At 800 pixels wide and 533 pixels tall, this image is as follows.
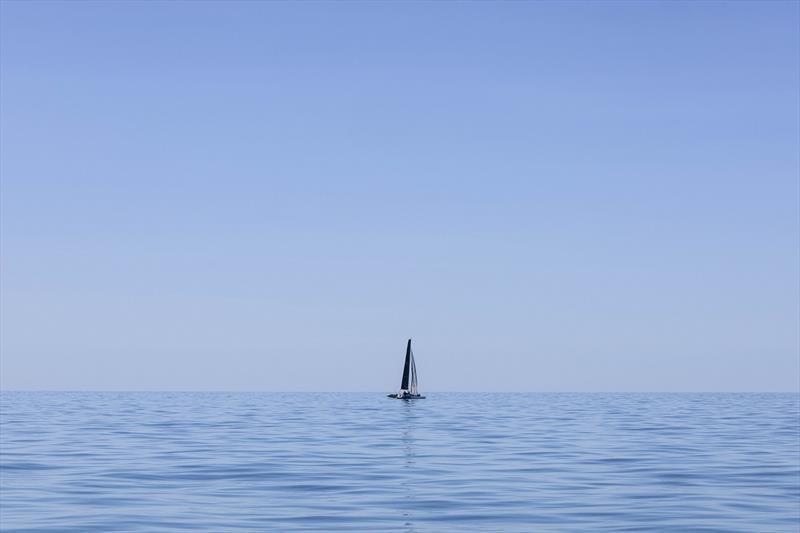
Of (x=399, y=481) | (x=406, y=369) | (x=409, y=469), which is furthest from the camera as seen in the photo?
(x=406, y=369)

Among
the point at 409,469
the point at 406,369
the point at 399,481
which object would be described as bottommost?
the point at 399,481

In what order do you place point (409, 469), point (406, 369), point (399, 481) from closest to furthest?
point (399, 481) → point (409, 469) → point (406, 369)

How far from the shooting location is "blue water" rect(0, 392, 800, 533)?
22656 millimetres

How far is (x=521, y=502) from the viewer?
25609 millimetres

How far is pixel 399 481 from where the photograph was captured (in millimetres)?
29875

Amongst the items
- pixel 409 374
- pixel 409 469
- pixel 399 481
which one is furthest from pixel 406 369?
pixel 399 481

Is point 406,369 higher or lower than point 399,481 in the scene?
higher

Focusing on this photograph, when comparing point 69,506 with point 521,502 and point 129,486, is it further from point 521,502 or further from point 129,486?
point 521,502

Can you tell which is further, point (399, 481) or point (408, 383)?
point (408, 383)

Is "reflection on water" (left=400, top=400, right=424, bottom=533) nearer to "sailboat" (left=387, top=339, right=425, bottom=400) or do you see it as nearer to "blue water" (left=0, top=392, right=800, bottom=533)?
"blue water" (left=0, top=392, right=800, bottom=533)

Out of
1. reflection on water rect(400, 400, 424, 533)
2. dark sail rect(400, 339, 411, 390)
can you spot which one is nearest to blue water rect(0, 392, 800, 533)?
reflection on water rect(400, 400, 424, 533)

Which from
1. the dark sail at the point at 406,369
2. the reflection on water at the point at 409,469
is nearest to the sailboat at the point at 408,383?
the dark sail at the point at 406,369

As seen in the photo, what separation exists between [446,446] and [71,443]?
17227 millimetres

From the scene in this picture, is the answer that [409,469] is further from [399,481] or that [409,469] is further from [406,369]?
[406,369]
